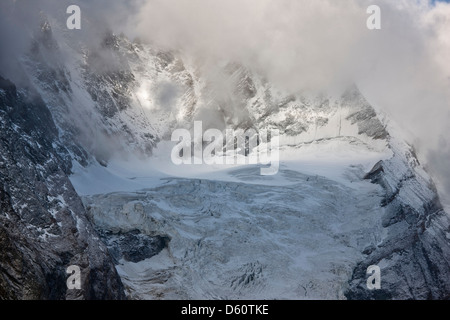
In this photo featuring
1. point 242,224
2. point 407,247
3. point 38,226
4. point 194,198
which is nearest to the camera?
point 38,226

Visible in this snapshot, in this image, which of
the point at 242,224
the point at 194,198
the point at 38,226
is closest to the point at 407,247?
the point at 242,224

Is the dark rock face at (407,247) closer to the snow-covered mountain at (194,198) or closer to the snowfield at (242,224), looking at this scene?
the snow-covered mountain at (194,198)

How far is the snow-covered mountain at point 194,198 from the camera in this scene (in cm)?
6519

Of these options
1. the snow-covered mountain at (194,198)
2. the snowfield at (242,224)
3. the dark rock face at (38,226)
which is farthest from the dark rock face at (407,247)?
the dark rock face at (38,226)

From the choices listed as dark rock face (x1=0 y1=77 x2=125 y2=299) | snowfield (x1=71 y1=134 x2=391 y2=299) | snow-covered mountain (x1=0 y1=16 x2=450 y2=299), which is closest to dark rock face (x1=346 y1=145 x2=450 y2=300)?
snow-covered mountain (x1=0 y1=16 x2=450 y2=299)

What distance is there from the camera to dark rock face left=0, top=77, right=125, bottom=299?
49.6 meters

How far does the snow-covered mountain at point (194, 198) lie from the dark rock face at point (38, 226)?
0.63 ft

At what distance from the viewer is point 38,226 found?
60.4 m

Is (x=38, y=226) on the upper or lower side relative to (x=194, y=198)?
lower

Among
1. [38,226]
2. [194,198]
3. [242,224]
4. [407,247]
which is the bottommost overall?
[38,226]

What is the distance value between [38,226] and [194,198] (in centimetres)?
3040

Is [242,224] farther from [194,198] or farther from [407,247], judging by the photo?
[407,247]
